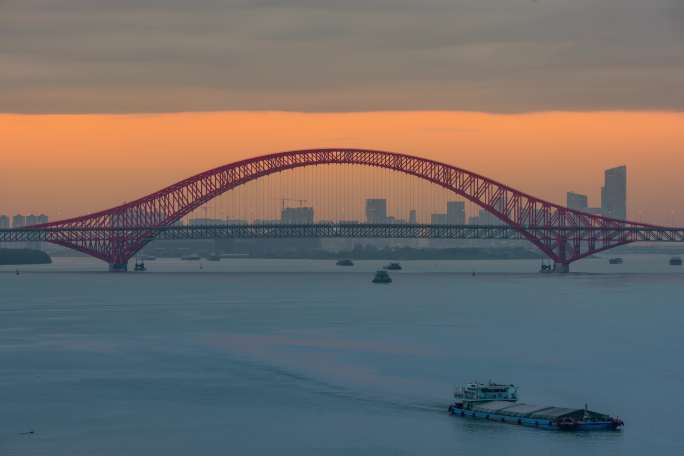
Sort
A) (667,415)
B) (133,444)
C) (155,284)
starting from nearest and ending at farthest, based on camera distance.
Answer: (133,444) → (667,415) → (155,284)

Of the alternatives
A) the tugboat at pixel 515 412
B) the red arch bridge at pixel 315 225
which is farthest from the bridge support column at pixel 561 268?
the tugboat at pixel 515 412

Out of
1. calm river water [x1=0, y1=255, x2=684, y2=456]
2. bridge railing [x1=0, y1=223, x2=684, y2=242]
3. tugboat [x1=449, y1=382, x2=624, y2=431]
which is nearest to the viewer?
calm river water [x1=0, y1=255, x2=684, y2=456]

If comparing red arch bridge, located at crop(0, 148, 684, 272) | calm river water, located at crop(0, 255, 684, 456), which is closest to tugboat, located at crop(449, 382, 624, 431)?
calm river water, located at crop(0, 255, 684, 456)

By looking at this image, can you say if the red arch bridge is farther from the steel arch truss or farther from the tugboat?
the tugboat

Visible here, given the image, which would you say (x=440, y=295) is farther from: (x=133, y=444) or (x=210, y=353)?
(x=133, y=444)

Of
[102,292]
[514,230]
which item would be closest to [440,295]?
[102,292]

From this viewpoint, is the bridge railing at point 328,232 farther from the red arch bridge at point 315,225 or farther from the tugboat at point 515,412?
the tugboat at point 515,412

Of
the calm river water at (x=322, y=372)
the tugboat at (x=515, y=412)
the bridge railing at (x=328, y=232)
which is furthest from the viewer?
the bridge railing at (x=328, y=232)
